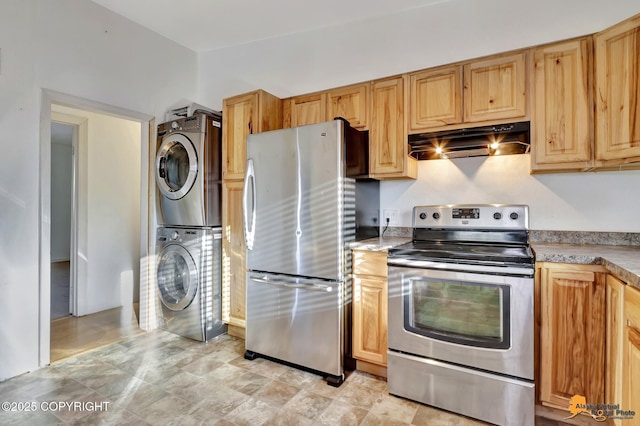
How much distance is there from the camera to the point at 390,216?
9.01ft

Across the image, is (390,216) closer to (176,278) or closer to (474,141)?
(474,141)

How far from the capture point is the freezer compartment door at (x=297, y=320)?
84.4 inches

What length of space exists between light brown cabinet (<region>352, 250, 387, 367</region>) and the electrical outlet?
65 centimetres

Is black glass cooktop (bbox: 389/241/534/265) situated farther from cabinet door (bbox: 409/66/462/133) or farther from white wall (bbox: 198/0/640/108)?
white wall (bbox: 198/0/640/108)

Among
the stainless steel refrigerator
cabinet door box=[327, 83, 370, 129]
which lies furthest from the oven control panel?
cabinet door box=[327, 83, 370, 129]

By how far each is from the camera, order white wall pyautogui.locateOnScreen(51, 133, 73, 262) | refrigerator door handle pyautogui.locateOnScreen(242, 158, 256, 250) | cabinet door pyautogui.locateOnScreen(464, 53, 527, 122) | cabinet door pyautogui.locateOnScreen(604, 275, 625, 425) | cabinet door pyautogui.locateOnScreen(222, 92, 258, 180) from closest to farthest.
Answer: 1. cabinet door pyautogui.locateOnScreen(604, 275, 625, 425)
2. cabinet door pyautogui.locateOnScreen(464, 53, 527, 122)
3. refrigerator door handle pyautogui.locateOnScreen(242, 158, 256, 250)
4. cabinet door pyautogui.locateOnScreen(222, 92, 258, 180)
5. white wall pyautogui.locateOnScreen(51, 133, 73, 262)

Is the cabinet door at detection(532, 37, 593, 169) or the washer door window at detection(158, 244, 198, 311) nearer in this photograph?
the cabinet door at detection(532, 37, 593, 169)

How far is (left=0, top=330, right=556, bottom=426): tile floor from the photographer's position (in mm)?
1776

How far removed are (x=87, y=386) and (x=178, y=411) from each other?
747 mm

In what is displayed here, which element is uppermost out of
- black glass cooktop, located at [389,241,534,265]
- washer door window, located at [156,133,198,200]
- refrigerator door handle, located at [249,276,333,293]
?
washer door window, located at [156,133,198,200]

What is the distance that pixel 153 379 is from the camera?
2182 millimetres

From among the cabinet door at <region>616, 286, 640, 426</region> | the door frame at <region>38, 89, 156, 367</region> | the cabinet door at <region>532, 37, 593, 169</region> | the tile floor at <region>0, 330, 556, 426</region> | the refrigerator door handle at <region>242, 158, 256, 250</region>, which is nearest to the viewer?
the cabinet door at <region>616, 286, 640, 426</region>

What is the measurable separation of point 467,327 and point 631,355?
0.67m

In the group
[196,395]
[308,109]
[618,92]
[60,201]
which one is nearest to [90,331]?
[196,395]
